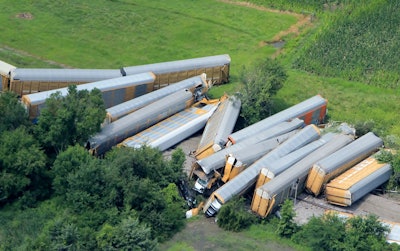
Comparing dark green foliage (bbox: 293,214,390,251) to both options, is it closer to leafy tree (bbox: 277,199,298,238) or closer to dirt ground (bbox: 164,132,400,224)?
leafy tree (bbox: 277,199,298,238)

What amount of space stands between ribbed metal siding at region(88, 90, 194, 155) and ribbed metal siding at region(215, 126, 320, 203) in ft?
26.9

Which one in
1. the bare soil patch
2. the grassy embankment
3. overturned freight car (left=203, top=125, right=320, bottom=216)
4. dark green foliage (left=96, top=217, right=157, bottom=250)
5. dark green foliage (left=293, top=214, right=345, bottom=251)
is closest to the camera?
dark green foliage (left=96, top=217, right=157, bottom=250)

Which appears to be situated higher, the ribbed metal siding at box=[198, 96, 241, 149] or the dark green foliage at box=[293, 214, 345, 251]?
the ribbed metal siding at box=[198, 96, 241, 149]

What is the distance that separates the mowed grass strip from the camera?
176ft

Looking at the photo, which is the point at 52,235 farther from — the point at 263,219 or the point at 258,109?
the point at 258,109

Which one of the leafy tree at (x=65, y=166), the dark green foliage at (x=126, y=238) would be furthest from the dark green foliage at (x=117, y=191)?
the dark green foliage at (x=126, y=238)

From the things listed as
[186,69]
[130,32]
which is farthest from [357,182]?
→ [130,32]

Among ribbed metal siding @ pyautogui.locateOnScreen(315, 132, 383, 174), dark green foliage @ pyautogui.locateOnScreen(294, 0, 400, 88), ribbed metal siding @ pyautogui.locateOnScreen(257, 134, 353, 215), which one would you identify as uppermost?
dark green foliage @ pyautogui.locateOnScreen(294, 0, 400, 88)

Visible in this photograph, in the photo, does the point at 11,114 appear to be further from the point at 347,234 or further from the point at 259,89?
the point at 347,234

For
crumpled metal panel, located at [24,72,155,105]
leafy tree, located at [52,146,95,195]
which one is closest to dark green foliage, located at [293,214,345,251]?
leafy tree, located at [52,146,95,195]

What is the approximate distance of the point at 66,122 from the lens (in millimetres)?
36094

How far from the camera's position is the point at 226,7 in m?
63.9

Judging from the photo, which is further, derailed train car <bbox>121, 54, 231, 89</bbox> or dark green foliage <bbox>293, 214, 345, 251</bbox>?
derailed train car <bbox>121, 54, 231, 89</bbox>

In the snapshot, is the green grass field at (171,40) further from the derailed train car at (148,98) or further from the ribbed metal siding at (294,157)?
the ribbed metal siding at (294,157)
